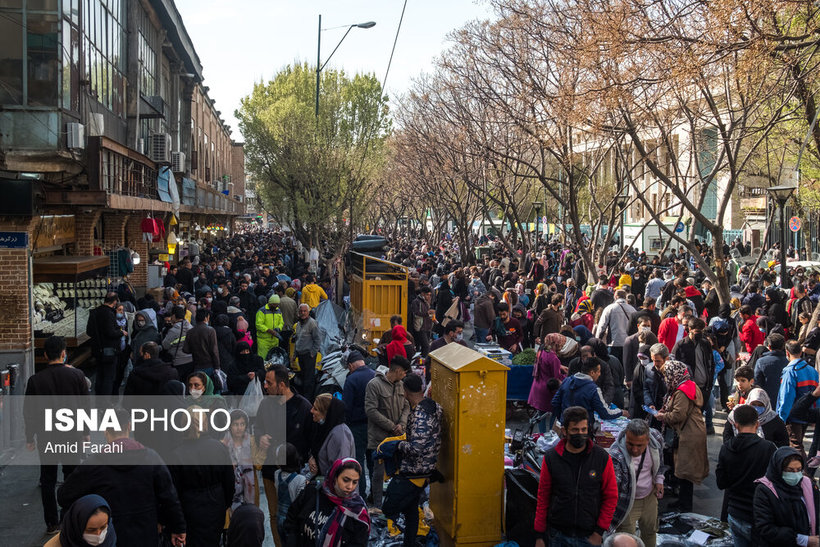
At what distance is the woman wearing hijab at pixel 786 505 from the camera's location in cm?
523

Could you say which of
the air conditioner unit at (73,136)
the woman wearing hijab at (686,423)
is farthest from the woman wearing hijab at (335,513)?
the air conditioner unit at (73,136)

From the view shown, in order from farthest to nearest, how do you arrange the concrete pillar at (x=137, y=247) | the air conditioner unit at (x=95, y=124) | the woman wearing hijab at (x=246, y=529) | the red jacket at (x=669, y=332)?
the concrete pillar at (x=137, y=247), the air conditioner unit at (x=95, y=124), the red jacket at (x=669, y=332), the woman wearing hijab at (x=246, y=529)

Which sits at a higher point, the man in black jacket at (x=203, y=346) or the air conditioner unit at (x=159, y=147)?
the air conditioner unit at (x=159, y=147)

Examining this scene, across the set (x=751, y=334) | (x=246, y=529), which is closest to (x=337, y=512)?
(x=246, y=529)

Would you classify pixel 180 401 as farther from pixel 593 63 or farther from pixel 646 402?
pixel 593 63

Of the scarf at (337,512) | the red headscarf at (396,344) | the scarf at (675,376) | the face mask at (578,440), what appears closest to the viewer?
the scarf at (337,512)

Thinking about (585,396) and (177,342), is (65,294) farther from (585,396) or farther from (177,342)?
(585,396)

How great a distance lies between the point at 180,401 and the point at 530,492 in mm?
3162

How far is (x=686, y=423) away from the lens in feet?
25.1

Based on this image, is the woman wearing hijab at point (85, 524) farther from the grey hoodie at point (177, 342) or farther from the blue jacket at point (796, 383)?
the blue jacket at point (796, 383)

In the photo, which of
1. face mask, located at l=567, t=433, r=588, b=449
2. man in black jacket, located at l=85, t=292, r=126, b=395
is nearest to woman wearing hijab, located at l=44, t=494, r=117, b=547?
face mask, located at l=567, t=433, r=588, b=449

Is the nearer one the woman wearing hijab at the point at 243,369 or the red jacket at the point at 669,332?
the woman wearing hijab at the point at 243,369

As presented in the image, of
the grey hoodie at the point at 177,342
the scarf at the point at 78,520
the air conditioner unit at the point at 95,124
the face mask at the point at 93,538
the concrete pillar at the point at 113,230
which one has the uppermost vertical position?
the air conditioner unit at the point at 95,124

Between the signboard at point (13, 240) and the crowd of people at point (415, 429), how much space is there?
129 centimetres
